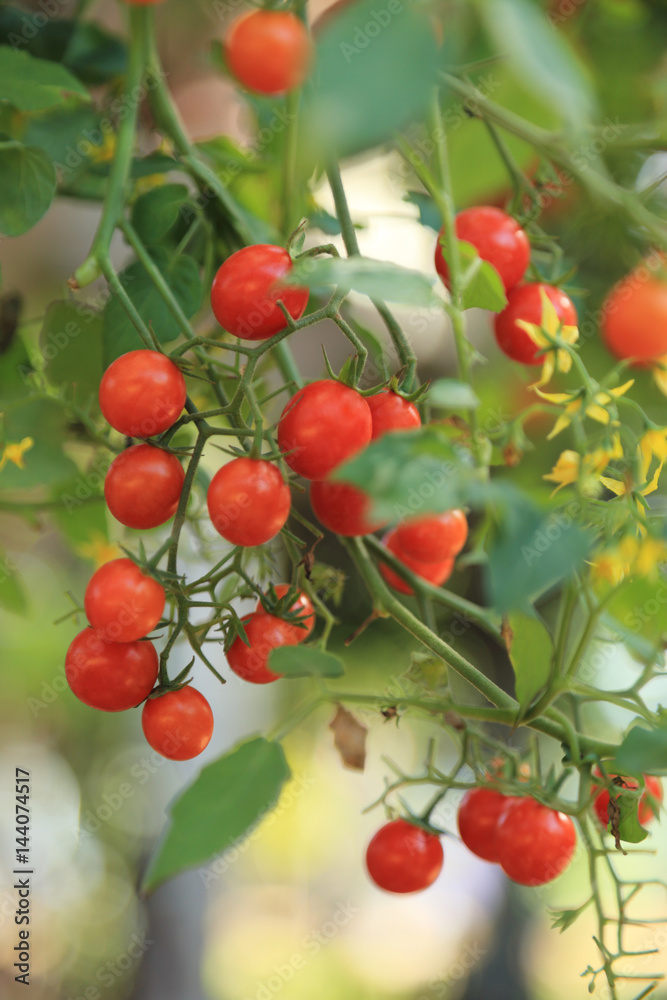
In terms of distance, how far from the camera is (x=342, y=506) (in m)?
0.29

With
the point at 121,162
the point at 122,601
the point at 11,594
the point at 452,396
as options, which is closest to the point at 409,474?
the point at 452,396

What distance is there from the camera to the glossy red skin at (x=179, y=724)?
0.99 feet

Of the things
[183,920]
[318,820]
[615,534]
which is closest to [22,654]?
[183,920]

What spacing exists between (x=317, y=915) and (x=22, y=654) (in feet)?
2.00

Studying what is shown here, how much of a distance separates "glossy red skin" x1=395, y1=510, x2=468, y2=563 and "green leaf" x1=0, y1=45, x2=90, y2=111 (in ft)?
0.77

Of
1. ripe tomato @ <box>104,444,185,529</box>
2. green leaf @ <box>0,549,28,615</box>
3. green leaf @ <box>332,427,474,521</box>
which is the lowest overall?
green leaf @ <box>0,549,28,615</box>

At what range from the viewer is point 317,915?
1.15 m

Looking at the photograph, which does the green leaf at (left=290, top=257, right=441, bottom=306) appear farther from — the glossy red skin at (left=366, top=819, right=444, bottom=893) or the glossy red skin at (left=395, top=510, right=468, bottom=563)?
the glossy red skin at (left=366, top=819, right=444, bottom=893)

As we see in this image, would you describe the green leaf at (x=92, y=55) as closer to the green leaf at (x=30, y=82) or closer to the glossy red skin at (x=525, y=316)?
the green leaf at (x=30, y=82)

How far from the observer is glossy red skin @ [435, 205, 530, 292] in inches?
14.1

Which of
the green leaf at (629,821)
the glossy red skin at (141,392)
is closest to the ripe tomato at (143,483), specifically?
the glossy red skin at (141,392)

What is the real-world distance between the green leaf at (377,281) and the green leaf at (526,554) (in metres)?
0.06

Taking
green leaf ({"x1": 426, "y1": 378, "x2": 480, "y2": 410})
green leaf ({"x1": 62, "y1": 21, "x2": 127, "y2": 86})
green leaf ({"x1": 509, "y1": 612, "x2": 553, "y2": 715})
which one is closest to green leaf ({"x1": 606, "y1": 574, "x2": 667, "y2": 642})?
green leaf ({"x1": 509, "y1": 612, "x2": 553, "y2": 715})

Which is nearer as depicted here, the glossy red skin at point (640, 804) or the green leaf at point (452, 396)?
the green leaf at point (452, 396)
